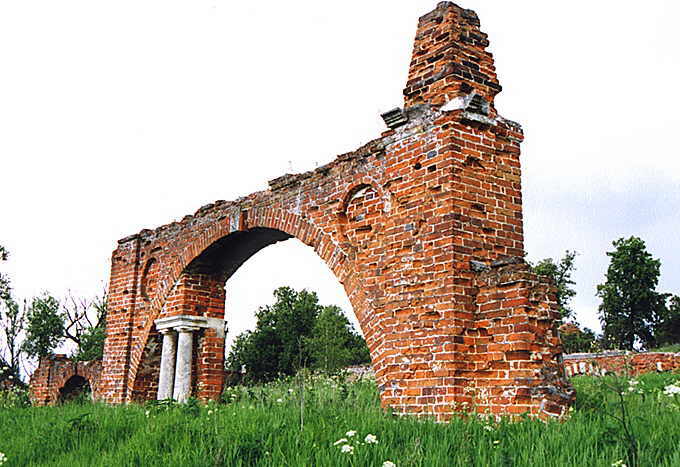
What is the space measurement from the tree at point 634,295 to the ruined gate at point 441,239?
34.8 metres

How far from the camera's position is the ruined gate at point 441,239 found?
21.6 ft

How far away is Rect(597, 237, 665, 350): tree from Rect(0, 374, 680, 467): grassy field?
36107 millimetres

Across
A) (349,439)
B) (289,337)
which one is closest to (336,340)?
(289,337)

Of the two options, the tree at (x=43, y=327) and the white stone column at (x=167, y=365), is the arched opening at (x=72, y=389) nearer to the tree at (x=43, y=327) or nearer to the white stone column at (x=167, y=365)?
the white stone column at (x=167, y=365)

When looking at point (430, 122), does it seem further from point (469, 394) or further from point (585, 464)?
point (585, 464)

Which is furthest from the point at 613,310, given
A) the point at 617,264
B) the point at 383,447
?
the point at 383,447

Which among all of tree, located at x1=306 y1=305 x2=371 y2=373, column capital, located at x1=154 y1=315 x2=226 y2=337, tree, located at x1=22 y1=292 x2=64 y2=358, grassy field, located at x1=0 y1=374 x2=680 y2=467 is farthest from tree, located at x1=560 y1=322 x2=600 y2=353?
tree, located at x1=22 y1=292 x2=64 y2=358

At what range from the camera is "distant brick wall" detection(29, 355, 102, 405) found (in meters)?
17.5

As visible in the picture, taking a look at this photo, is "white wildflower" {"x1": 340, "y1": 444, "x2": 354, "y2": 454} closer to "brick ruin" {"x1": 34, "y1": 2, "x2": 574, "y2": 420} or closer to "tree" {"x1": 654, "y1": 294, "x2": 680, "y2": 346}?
"brick ruin" {"x1": 34, "y1": 2, "x2": 574, "y2": 420}

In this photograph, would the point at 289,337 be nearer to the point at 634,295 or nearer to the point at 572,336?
the point at 572,336

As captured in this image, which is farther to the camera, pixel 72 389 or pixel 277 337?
pixel 277 337

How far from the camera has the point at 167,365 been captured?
39.9ft

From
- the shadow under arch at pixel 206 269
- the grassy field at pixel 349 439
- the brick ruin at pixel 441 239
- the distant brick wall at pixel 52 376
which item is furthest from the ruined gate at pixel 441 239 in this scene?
the distant brick wall at pixel 52 376

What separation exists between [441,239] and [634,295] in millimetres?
37238
